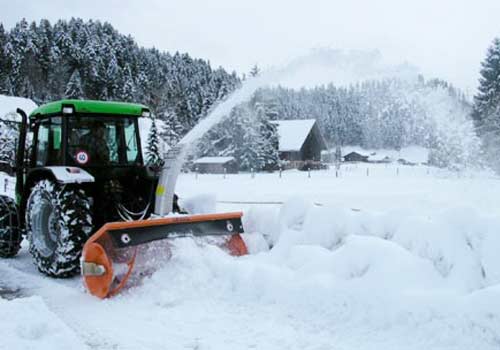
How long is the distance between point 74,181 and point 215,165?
156 ft

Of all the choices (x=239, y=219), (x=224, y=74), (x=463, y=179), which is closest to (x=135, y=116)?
(x=239, y=219)

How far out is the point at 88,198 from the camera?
255 inches

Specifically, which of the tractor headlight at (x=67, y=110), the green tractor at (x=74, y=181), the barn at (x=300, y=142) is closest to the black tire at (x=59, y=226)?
the green tractor at (x=74, y=181)

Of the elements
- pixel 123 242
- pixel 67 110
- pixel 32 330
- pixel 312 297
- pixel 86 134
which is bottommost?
pixel 32 330

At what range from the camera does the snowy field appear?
12.9ft

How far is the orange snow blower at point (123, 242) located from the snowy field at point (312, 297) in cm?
17

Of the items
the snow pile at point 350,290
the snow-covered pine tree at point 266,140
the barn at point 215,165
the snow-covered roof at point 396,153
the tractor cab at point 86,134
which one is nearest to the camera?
the snow pile at point 350,290

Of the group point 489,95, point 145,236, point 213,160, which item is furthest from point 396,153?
point 145,236

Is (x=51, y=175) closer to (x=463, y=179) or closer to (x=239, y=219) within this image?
(x=239, y=219)

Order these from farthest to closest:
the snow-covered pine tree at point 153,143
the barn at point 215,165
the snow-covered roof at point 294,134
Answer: the snow-covered roof at point 294,134, the barn at point 215,165, the snow-covered pine tree at point 153,143

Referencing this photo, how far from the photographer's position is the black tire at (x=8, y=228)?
764 cm

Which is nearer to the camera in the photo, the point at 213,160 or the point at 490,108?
the point at 490,108

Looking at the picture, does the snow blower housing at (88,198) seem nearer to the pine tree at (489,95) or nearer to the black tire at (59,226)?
the black tire at (59,226)

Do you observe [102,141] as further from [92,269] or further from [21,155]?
[92,269]
